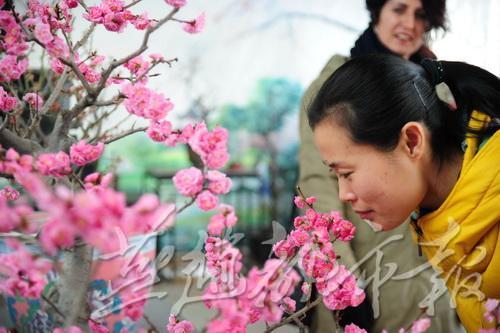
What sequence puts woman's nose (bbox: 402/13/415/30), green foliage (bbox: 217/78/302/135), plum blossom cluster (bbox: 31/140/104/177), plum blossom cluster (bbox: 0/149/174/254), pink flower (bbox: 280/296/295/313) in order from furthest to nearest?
green foliage (bbox: 217/78/302/135)
woman's nose (bbox: 402/13/415/30)
pink flower (bbox: 280/296/295/313)
plum blossom cluster (bbox: 31/140/104/177)
plum blossom cluster (bbox: 0/149/174/254)

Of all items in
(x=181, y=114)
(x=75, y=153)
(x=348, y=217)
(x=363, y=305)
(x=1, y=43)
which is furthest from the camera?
(x=181, y=114)

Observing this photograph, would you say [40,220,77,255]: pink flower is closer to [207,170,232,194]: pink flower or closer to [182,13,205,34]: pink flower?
[207,170,232,194]: pink flower

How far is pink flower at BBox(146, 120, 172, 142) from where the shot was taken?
2.36ft

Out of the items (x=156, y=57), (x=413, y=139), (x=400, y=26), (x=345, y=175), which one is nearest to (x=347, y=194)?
(x=345, y=175)

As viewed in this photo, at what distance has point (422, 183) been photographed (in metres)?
0.91

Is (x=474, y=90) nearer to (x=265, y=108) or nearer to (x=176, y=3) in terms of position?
(x=176, y=3)

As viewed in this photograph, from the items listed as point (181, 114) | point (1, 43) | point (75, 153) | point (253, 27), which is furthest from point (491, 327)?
point (253, 27)

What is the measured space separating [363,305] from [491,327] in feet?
0.85

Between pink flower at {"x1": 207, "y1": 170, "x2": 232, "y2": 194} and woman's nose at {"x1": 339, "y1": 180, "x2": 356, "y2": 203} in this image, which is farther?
woman's nose at {"x1": 339, "y1": 180, "x2": 356, "y2": 203}

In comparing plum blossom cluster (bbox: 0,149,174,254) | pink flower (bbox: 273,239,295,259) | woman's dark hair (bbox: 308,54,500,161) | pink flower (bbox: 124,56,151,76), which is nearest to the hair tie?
woman's dark hair (bbox: 308,54,500,161)

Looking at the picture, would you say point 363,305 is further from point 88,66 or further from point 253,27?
point 253,27

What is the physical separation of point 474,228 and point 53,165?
613 millimetres

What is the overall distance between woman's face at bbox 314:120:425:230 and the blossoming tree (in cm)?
5

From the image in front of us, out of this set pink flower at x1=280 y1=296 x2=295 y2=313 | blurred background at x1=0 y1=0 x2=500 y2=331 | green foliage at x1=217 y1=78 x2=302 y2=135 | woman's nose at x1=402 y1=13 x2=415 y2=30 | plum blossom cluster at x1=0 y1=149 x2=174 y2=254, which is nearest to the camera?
plum blossom cluster at x1=0 y1=149 x2=174 y2=254
